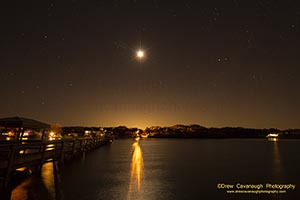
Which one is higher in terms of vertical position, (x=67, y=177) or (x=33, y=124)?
(x=33, y=124)

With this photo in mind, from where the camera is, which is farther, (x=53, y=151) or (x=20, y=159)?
(x=53, y=151)

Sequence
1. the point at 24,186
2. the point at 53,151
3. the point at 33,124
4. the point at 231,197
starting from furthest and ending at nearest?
the point at 33,124
the point at 53,151
the point at 24,186
the point at 231,197

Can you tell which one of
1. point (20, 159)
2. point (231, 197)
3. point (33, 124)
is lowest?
point (231, 197)

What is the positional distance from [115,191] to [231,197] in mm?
4349

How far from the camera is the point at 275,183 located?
13.6 metres

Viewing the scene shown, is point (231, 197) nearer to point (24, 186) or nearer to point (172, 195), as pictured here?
point (172, 195)

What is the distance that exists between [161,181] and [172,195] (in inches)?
121

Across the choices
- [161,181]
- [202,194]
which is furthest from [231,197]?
[161,181]

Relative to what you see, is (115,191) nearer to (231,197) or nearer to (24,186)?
(24,186)

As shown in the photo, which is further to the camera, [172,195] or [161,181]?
[161,181]

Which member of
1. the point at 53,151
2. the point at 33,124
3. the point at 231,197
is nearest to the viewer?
the point at 231,197

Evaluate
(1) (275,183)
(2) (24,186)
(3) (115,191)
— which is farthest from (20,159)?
(1) (275,183)

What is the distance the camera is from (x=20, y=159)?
11.2 metres

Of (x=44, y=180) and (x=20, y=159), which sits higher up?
(x=20, y=159)
